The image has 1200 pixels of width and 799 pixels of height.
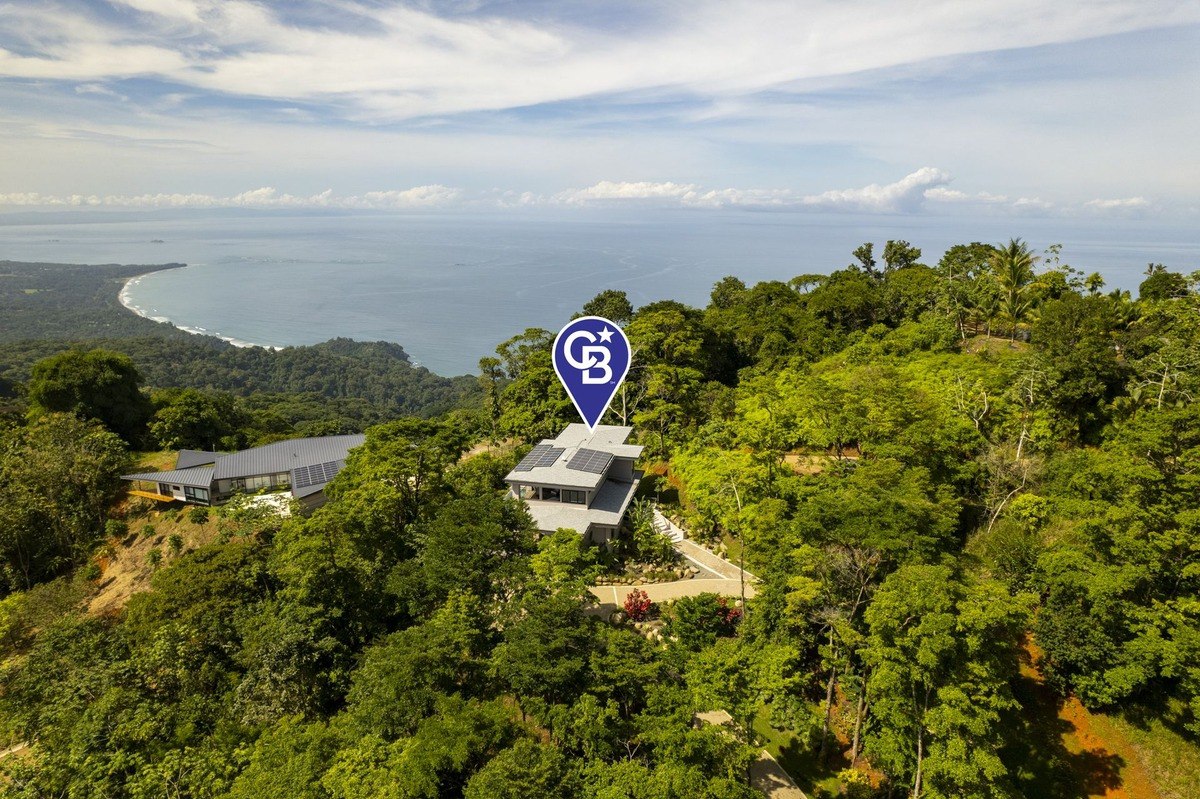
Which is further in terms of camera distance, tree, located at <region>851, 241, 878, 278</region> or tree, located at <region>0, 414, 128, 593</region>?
tree, located at <region>851, 241, 878, 278</region>

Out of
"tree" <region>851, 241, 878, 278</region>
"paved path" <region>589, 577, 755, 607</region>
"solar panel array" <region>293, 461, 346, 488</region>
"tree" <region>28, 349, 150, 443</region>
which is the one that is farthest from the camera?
"tree" <region>851, 241, 878, 278</region>

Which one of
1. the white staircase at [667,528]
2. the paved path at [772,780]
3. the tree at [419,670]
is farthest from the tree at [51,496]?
the paved path at [772,780]

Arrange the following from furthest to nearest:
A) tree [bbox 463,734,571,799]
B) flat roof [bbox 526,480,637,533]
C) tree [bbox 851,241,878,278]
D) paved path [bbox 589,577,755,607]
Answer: tree [bbox 851,241,878,278] → flat roof [bbox 526,480,637,533] → paved path [bbox 589,577,755,607] → tree [bbox 463,734,571,799]

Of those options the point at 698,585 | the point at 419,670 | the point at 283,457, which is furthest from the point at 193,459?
the point at 698,585

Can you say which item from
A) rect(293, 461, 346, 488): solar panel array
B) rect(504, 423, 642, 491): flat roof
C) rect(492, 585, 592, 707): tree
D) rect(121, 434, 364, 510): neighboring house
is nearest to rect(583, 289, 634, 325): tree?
rect(504, 423, 642, 491): flat roof

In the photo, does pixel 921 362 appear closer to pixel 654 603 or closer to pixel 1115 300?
pixel 1115 300

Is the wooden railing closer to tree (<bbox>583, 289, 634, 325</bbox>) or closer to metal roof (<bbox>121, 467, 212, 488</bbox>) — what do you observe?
metal roof (<bbox>121, 467, 212, 488</bbox>)

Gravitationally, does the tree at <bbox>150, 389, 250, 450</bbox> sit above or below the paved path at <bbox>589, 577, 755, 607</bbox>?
above
